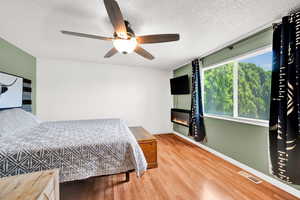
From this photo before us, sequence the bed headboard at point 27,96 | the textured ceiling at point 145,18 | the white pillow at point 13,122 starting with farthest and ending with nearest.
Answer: the bed headboard at point 27,96 < the white pillow at point 13,122 < the textured ceiling at point 145,18

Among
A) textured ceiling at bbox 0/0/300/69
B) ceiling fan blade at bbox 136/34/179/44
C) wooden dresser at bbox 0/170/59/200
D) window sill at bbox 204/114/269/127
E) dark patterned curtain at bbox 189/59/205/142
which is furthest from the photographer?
dark patterned curtain at bbox 189/59/205/142

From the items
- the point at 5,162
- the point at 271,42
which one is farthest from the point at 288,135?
the point at 5,162

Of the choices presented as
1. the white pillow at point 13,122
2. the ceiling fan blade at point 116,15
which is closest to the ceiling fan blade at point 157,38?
the ceiling fan blade at point 116,15

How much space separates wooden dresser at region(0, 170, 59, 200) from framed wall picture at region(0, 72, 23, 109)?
1.90 m

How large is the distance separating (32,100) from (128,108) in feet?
7.74

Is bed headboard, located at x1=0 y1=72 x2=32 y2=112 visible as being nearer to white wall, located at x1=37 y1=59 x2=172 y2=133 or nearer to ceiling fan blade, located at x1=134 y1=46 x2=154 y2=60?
white wall, located at x1=37 y1=59 x2=172 y2=133

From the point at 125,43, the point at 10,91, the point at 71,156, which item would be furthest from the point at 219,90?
the point at 10,91

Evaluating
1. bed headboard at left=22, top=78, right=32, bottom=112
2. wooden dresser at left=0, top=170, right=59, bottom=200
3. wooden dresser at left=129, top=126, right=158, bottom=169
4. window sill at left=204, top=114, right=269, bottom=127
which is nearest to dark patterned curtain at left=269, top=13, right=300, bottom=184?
window sill at left=204, top=114, right=269, bottom=127

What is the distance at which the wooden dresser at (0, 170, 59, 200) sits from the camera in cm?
76

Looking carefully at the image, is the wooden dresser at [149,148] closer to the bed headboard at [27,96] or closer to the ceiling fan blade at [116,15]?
the ceiling fan blade at [116,15]

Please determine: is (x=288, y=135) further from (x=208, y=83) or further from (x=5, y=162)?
(x=5, y=162)

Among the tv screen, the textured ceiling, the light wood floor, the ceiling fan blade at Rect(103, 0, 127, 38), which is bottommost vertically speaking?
the light wood floor

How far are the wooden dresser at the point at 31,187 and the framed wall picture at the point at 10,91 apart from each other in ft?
6.22

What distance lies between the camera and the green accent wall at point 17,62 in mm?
2161
